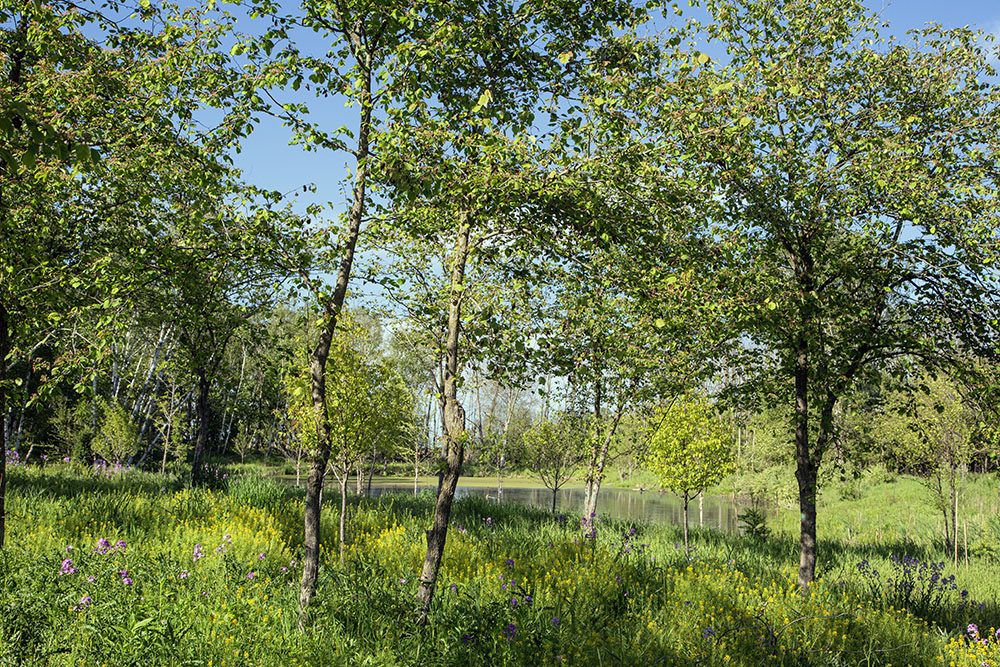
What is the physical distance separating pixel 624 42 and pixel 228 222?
12.5 feet

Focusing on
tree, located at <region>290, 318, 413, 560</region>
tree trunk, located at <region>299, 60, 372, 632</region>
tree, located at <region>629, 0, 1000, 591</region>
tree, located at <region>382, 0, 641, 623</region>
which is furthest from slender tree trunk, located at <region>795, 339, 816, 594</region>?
tree, located at <region>290, 318, 413, 560</region>

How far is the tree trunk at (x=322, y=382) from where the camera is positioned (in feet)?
16.4

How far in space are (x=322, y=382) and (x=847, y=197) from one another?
7.33 metres

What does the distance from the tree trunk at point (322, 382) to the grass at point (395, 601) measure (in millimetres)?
382

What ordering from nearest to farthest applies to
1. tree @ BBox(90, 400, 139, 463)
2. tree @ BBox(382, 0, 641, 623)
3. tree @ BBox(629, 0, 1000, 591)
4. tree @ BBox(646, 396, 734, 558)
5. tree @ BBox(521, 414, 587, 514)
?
1. tree @ BBox(382, 0, 641, 623)
2. tree @ BBox(629, 0, 1000, 591)
3. tree @ BBox(646, 396, 734, 558)
4. tree @ BBox(521, 414, 587, 514)
5. tree @ BBox(90, 400, 139, 463)

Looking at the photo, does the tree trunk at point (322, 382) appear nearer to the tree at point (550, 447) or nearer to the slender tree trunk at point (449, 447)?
the slender tree trunk at point (449, 447)

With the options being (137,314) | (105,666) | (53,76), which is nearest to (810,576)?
(105,666)

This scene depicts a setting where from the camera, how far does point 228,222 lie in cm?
479

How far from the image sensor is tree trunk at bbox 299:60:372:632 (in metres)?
4.99

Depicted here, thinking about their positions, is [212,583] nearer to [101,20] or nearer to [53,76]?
[53,76]

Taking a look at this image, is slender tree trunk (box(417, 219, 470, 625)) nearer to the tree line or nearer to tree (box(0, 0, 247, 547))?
the tree line

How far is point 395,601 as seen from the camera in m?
5.39

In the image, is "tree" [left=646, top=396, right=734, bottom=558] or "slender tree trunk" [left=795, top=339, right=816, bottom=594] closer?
"slender tree trunk" [left=795, top=339, right=816, bottom=594]

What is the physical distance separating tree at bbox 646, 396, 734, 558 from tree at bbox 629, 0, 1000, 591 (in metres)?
4.41
